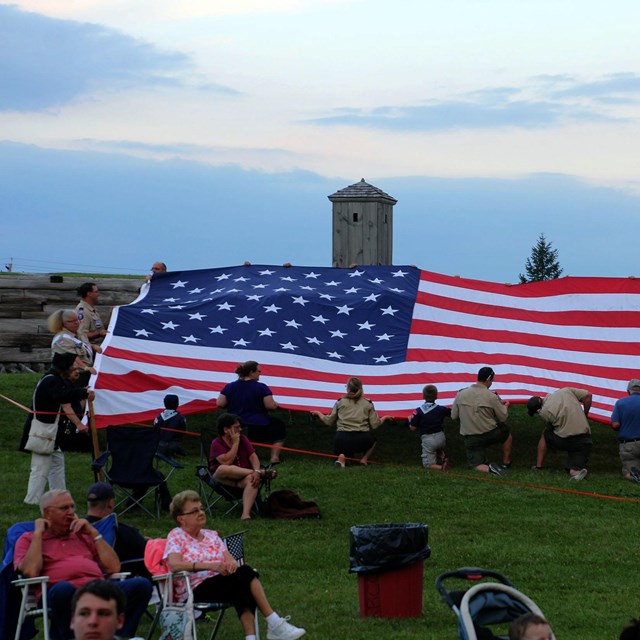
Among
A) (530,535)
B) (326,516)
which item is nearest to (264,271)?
(326,516)

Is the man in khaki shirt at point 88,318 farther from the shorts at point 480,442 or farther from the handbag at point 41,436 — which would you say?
the shorts at point 480,442

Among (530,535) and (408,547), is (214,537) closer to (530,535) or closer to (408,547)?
(408,547)

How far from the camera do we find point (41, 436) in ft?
38.1

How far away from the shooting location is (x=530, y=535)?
11.2m

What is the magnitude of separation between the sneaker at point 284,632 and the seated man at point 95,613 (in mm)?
2307

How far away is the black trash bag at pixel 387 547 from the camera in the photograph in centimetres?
797

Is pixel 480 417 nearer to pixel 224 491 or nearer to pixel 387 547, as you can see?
pixel 224 491

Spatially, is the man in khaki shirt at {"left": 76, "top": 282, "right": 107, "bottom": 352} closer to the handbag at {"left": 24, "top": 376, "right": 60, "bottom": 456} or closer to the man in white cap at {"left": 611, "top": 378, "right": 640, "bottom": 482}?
the handbag at {"left": 24, "top": 376, "right": 60, "bottom": 456}

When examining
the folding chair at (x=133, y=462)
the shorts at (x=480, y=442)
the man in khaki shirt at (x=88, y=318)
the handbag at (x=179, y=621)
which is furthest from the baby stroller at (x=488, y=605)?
the man in khaki shirt at (x=88, y=318)

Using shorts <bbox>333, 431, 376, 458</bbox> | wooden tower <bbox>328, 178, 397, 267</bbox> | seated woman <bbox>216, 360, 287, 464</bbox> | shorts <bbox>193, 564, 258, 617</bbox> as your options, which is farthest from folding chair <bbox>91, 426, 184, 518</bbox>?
wooden tower <bbox>328, 178, 397, 267</bbox>

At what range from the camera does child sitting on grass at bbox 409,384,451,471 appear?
47.8ft

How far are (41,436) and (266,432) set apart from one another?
351 cm

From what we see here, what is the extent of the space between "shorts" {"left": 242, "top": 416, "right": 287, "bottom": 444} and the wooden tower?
21.4 ft

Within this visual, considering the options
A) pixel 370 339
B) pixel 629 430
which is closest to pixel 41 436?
pixel 370 339
